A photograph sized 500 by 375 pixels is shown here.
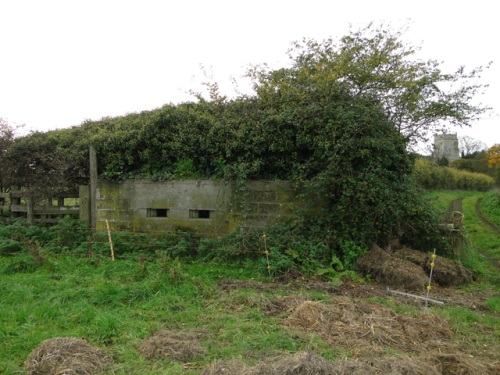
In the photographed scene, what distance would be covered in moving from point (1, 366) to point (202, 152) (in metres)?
6.10

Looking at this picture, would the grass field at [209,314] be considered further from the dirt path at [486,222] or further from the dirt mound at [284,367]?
the dirt path at [486,222]

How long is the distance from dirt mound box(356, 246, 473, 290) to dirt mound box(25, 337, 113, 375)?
16.0 ft

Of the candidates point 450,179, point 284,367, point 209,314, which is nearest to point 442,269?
point 209,314

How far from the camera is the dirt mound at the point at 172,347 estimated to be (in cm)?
381

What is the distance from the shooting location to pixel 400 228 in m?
7.98

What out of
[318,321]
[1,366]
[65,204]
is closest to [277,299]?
[318,321]

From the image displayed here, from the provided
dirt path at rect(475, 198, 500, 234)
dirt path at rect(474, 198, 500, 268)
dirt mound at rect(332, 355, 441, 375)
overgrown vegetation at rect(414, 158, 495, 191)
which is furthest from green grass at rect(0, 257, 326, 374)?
overgrown vegetation at rect(414, 158, 495, 191)

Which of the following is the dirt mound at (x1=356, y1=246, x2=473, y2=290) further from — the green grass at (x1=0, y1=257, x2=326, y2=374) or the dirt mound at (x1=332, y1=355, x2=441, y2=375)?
the dirt mound at (x1=332, y1=355, x2=441, y2=375)

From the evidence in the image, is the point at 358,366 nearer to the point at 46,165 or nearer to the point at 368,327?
the point at 368,327

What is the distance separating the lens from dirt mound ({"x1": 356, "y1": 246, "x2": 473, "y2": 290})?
21.2 feet

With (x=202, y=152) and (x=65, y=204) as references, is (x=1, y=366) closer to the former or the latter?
(x=202, y=152)

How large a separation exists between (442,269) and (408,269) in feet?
2.35

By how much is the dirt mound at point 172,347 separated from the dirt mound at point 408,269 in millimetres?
3961

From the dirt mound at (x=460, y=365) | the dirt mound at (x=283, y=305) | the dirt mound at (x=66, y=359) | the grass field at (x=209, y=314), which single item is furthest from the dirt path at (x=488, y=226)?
the dirt mound at (x=66, y=359)
